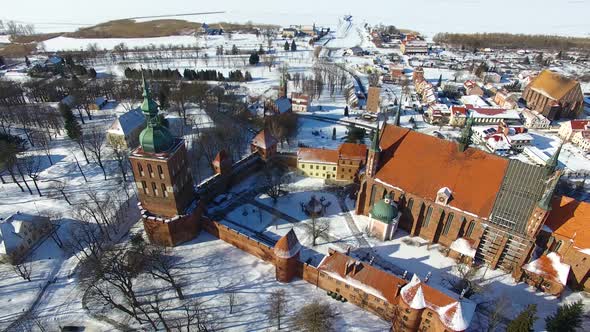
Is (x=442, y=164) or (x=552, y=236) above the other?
(x=442, y=164)

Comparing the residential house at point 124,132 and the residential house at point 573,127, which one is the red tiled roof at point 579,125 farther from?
the residential house at point 124,132

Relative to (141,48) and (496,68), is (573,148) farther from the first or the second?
(141,48)

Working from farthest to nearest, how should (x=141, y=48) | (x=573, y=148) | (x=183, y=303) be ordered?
(x=141, y=48) < (x=573, y=148) < (x=183, y=303)

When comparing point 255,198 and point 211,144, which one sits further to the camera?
point 211,144

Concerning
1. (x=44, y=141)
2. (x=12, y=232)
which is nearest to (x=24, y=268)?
(x=12, y=232)

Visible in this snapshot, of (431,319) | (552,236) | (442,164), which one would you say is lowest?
(431,319)

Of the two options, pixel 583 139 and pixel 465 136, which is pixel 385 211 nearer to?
pixel 465 136

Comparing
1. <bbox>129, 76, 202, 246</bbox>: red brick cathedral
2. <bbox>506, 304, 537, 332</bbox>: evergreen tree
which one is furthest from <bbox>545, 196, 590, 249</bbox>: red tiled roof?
<bbox>129, 76, 202, 246</bbox>: red brick cathedral

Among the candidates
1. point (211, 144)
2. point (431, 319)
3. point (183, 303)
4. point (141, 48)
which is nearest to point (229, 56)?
point (141, 48)
